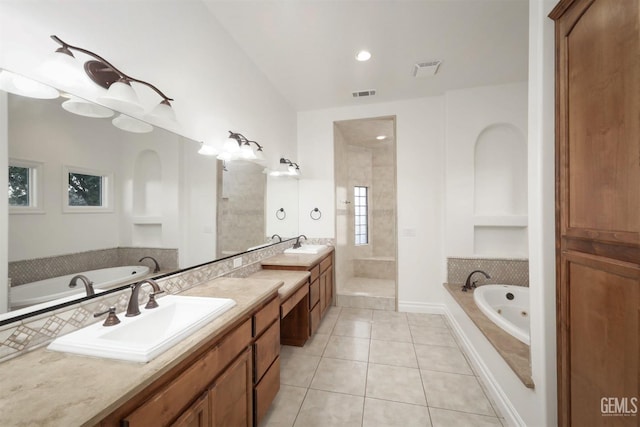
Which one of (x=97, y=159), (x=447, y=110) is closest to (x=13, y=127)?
(x=97, y=159)

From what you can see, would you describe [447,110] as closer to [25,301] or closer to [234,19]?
[234,19]

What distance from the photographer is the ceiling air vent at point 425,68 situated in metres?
2.51

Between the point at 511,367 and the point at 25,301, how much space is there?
2.47 m

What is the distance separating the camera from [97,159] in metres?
1.17

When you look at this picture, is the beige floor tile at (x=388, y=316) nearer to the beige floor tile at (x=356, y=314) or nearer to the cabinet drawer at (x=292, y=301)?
the beige floor tile at (x=356, y=314)

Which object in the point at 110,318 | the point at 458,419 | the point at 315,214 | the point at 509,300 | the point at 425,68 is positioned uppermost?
the point at 425,68

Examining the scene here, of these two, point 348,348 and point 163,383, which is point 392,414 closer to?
point 348,348

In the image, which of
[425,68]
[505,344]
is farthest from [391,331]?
[425,68]

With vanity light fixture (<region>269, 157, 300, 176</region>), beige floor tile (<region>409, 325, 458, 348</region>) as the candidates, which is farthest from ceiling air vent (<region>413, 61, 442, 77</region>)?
beige floor tile (<region>409, 325, 458, 348</region>)

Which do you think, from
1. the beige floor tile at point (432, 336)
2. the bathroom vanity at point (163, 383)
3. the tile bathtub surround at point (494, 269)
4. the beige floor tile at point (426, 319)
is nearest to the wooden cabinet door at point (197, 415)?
the bathroom vanity at point (163, 383)

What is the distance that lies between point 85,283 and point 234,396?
86cm

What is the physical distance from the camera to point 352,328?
2.94 metres

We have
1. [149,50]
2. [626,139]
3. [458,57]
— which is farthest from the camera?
[458,57]

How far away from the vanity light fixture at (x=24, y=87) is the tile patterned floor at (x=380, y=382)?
2.10 metres
